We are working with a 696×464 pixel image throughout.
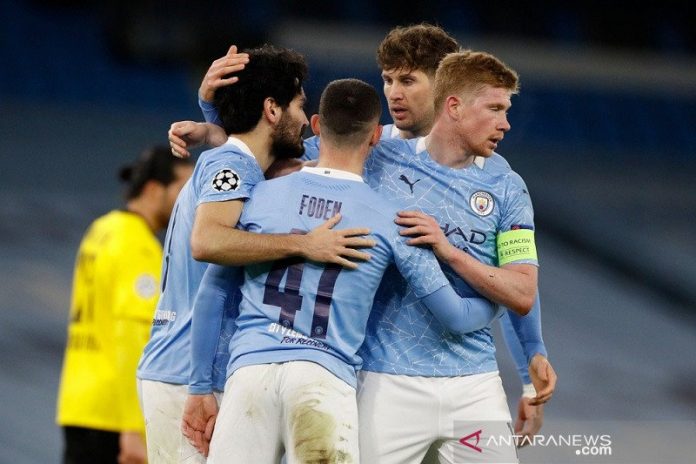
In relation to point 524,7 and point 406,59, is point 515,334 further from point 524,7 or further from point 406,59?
point 524,7

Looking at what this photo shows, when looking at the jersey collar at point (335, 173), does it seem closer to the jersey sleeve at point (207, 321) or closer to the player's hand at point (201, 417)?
the jersey sleeve at point (207, 321)

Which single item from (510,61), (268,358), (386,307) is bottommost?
(268,358)

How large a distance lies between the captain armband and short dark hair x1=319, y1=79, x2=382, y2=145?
29.4 inches

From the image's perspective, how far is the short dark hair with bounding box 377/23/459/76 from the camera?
535cm

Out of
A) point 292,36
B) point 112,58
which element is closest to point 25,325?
point 112,58

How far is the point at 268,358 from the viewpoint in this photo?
4.35 metres

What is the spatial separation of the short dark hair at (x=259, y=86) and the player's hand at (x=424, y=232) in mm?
734

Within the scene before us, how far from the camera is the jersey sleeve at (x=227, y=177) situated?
4.54 metres

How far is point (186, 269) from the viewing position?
494 cm

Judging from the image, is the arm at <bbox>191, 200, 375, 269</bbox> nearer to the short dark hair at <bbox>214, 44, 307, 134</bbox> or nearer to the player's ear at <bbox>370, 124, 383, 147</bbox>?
the player's ear at <bbox>370, 124, 383, 147</bbox>

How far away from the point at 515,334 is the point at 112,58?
12429 millimetres

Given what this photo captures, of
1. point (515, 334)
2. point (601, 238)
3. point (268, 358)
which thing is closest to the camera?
point (268, 358)

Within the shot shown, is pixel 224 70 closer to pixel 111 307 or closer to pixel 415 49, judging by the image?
pixel 415 49

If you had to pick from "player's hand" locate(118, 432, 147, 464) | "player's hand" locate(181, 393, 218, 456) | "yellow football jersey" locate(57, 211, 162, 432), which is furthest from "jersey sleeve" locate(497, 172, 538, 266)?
"player's hand" locate(118, 432, 147, 464)
